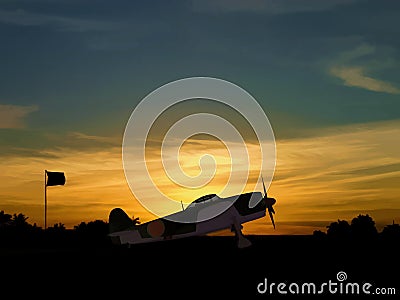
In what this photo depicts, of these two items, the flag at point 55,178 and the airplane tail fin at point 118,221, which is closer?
the airplane tail fin at point 118,221

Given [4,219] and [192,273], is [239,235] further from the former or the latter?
[4,219]

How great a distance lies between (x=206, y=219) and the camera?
168 ft

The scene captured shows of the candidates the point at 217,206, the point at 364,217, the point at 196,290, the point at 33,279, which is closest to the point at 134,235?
the point at 217,206

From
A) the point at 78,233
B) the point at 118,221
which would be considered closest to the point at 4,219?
→ the point at 78,233

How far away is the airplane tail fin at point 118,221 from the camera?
59750 mm

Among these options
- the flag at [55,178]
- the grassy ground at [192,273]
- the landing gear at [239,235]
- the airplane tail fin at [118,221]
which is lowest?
the grassy ground at [192,273]

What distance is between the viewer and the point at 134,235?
181ft

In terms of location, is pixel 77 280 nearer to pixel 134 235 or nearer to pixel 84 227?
pixel 134 235

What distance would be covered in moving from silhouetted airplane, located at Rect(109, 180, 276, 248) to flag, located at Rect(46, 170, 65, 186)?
1560cm

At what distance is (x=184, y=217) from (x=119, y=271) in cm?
1801

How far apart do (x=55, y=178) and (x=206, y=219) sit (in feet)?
79.3

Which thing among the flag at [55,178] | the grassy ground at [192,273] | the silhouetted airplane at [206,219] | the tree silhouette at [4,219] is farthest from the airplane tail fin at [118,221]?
Answer: the tree silhouette at [4,219]

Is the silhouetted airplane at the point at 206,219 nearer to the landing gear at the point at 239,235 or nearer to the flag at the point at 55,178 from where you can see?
the landing gear at the point at 239,235

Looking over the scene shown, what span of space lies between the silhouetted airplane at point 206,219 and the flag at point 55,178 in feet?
51.2
